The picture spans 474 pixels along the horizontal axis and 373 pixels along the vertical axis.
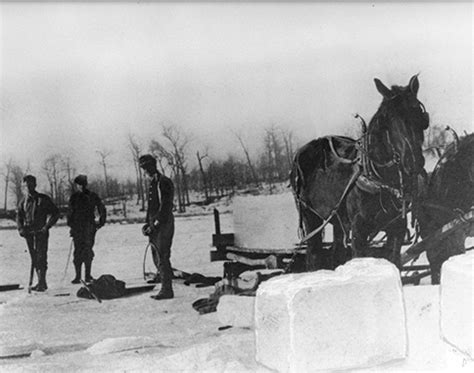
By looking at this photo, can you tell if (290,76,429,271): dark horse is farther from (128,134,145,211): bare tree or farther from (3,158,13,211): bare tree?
(3,158,13,211): bare tree

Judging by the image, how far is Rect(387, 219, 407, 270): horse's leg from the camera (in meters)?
5.68

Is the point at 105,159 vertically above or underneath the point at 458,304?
above

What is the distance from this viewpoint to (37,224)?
18.5 feet

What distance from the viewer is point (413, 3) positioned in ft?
19.7

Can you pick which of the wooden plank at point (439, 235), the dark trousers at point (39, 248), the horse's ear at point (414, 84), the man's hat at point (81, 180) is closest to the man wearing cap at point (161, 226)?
the man's hat at point (81, 180)

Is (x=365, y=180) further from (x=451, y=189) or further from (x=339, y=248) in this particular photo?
(x=451, y=189)

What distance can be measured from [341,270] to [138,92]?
2273 mm

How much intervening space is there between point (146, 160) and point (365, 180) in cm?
181

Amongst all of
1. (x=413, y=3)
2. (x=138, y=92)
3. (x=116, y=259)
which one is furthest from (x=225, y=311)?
(x=413, y=3)

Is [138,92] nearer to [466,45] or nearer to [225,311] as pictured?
[225,311]

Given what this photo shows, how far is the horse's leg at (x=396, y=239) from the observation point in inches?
224

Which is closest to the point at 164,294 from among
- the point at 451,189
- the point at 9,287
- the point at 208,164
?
the point at 208,164

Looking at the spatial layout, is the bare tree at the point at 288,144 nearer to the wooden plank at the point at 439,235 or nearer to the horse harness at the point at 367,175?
the horse harness at the point at 367,175

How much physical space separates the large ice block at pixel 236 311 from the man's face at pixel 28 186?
182cm
